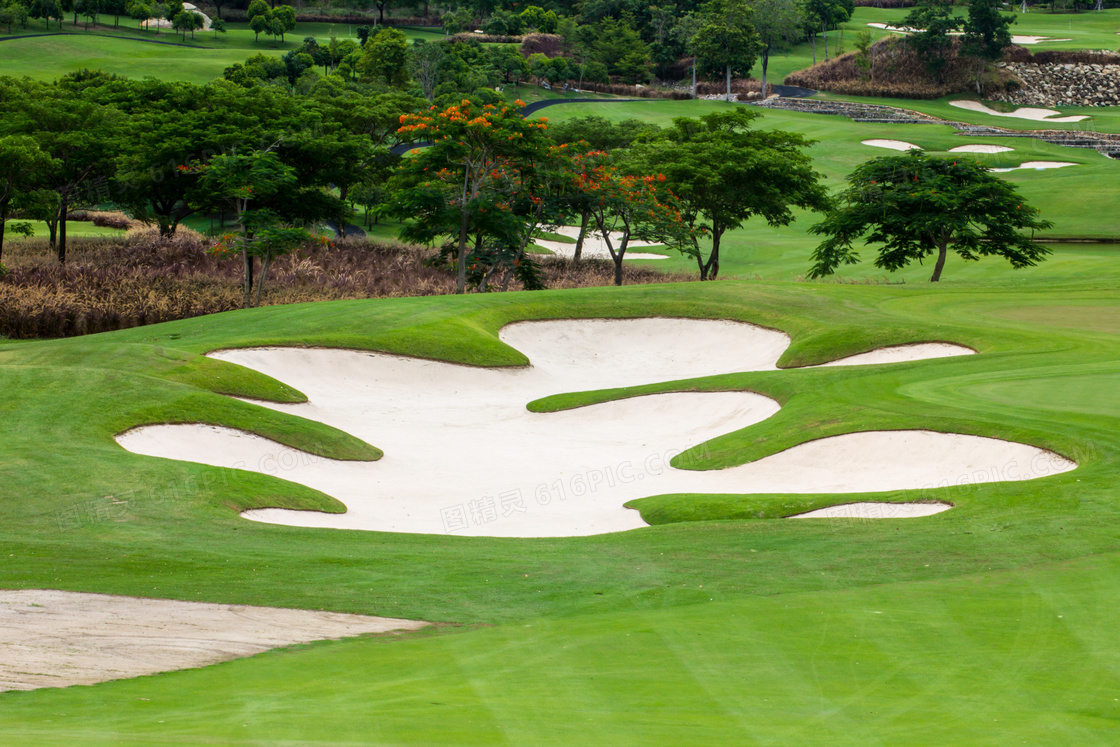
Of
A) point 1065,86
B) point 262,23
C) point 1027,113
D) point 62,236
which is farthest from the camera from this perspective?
point 262,23

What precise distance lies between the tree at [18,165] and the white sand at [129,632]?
3171 centimetres

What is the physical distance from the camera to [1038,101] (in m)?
97.9

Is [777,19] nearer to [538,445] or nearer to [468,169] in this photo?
[468,169]

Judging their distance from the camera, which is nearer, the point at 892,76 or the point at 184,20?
the point at 892,76

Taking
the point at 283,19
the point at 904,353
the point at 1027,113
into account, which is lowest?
the point at 904,353

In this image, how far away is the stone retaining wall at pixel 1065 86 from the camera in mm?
98688

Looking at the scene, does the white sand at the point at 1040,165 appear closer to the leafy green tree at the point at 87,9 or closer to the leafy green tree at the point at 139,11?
the leafy green tree at the point at 139,11

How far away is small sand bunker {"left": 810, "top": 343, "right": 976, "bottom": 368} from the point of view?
22.1 metres

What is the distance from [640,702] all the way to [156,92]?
55.7 metres

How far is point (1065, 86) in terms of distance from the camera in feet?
328

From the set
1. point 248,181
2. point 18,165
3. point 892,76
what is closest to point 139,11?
point 892,76

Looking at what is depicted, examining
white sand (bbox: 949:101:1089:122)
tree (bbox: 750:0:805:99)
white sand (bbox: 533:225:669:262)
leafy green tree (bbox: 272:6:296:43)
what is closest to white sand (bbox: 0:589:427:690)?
white sand (bbox: 533:225:669:262)

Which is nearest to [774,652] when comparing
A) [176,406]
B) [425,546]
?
[425,546]

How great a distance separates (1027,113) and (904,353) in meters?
85.2
